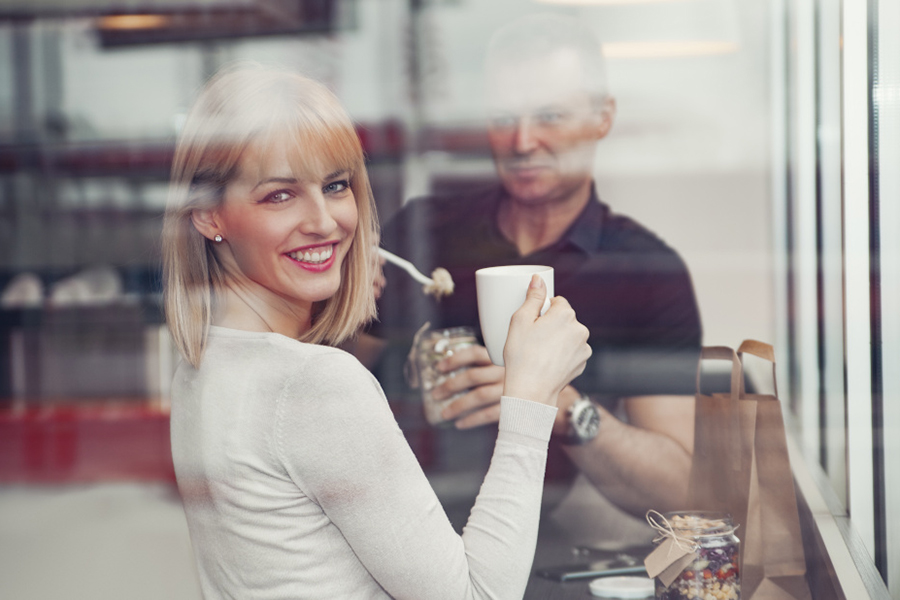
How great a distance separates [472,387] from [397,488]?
28cm

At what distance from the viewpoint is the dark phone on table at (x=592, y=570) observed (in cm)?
83

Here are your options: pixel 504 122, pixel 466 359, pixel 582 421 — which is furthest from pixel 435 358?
pixel 504 122

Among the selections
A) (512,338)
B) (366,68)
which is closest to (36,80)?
(366,68)

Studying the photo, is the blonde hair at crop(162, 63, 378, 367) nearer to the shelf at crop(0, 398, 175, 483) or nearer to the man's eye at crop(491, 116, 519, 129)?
the shelf at crop(0, 398, 175, 483)

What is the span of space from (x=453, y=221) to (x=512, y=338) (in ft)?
1.85

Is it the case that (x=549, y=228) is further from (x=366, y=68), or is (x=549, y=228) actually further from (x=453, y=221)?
(x=366, y=68)

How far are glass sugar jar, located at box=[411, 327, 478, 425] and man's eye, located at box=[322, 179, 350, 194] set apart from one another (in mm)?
247

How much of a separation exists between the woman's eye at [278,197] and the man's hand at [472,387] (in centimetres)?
28

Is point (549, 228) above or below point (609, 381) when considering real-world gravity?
above

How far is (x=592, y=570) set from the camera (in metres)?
0.85

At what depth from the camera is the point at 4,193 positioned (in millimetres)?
843

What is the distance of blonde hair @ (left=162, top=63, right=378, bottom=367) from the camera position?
0.60 m

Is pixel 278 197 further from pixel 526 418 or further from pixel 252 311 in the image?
pixel 526 418

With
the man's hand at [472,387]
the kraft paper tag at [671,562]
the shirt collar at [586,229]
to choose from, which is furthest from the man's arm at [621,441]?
the shirt collar at [586,229]
